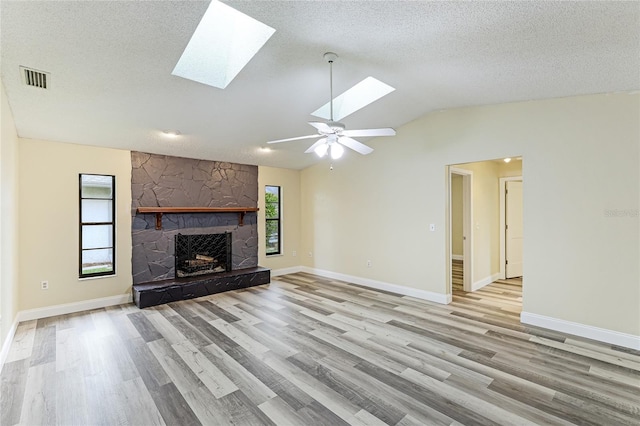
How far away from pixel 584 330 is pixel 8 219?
6.78 meters

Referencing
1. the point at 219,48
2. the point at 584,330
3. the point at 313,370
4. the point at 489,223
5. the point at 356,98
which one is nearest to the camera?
the point at 313,370

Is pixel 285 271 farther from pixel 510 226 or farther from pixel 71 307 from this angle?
pixel 510 226

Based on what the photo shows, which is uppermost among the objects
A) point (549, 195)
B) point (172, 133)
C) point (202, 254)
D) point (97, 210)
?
point (172, 133)

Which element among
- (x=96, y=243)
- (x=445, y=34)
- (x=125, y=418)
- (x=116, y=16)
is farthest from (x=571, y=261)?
(x=96, y=243)

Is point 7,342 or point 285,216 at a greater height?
point 285,216

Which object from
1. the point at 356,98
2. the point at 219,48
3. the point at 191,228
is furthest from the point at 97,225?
the point at 356,98

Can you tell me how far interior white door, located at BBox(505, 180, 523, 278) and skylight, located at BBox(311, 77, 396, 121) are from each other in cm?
400

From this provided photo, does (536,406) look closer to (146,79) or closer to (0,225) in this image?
(146,79)

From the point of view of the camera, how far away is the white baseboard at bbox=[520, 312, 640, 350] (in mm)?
3216

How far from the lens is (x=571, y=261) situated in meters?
3.60

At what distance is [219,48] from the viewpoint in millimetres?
3219

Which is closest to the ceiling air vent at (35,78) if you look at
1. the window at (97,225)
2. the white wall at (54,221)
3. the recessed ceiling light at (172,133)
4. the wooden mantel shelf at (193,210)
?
the recessed ceiling light at (172,133)

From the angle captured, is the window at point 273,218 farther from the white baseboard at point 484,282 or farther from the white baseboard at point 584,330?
the white baseboard at point 584,330

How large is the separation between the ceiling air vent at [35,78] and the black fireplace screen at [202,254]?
10.2 ft
